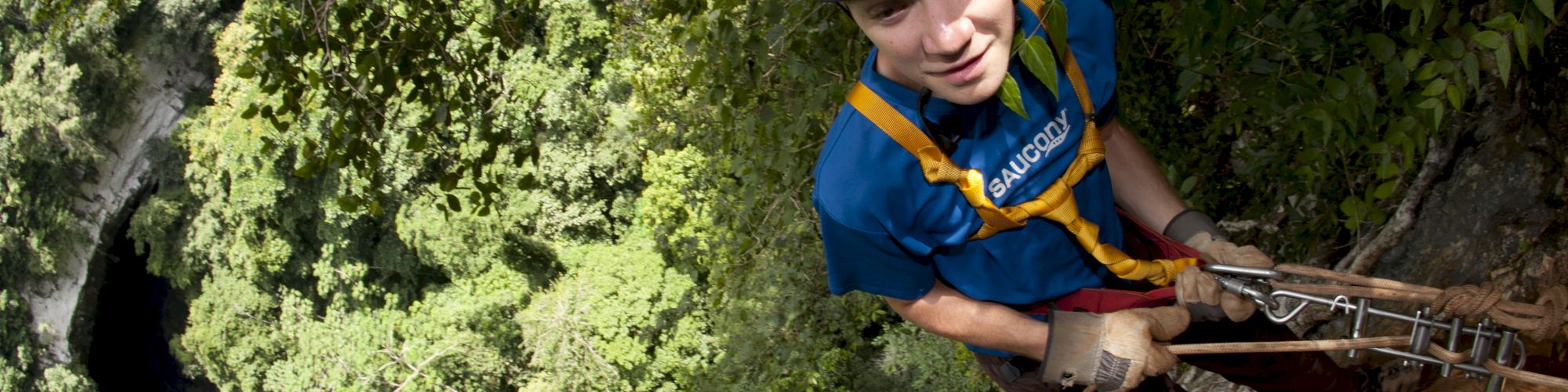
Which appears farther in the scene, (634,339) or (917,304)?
(634,339)

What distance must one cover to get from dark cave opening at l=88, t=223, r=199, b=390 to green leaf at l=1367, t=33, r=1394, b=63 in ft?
94.2

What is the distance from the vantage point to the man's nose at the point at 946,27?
5.13ft

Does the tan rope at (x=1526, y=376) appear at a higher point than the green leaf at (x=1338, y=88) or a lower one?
lower

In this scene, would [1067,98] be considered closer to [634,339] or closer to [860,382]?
[860,382]

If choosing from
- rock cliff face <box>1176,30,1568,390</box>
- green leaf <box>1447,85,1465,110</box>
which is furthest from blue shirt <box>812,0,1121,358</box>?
rock cliff face <box>1176,30,1568,390</box>

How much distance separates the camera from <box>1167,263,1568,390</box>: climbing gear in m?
1.51

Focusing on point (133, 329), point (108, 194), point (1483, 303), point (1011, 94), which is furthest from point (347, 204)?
point (133, 329)

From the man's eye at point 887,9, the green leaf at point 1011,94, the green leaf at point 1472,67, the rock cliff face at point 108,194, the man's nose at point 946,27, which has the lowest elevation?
the rock cliff face at point 108,194

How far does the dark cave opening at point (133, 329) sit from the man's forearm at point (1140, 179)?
28.3 m

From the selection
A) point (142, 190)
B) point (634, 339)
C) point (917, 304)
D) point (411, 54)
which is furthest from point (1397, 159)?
point (142, 190)

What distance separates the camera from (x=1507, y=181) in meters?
2.46

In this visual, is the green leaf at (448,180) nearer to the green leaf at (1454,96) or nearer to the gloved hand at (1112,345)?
the gloved hand at (1112,345)

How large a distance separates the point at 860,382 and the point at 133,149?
19.0 meters

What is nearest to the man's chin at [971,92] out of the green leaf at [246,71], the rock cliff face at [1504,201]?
the rock cliff face at [1504,201]
